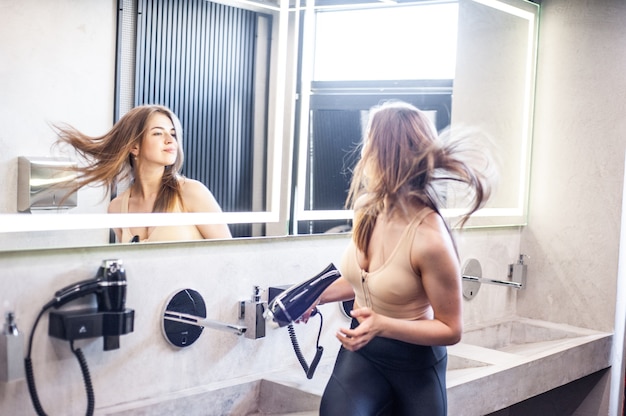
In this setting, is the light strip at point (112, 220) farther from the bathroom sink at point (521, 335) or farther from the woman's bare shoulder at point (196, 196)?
the bathroom sink at point (521, 335)

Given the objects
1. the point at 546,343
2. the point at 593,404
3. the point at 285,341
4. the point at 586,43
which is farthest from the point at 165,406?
the point at 586,43

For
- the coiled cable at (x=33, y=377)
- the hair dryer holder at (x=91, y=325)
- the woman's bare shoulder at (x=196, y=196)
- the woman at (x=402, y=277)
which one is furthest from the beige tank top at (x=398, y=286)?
the coiled cable at (x=33, y=377)

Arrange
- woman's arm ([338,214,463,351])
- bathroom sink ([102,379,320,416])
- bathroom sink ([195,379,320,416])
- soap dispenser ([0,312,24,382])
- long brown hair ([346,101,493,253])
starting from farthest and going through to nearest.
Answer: bathroom sink ([195,379,320,416]) < bathroom sink ([102,379,320,416]) < long brown hair ([346,101,493,253]) < woman's arm ([338,214,463,351]) < soap dispenser ([0,312,24,382])

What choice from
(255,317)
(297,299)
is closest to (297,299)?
(297,299)

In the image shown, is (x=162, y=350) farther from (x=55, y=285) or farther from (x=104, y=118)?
(x=104, y=118)

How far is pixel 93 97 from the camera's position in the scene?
1.81 meters

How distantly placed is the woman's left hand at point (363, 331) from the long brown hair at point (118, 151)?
60 centimetres

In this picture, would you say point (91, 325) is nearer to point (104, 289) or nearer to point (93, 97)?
point (104, 289)

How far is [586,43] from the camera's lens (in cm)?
306

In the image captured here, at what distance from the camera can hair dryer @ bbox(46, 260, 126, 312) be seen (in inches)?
68.8

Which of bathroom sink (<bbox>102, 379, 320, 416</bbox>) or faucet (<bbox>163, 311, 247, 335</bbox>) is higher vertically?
faucet (<bbox>163, 311, 247, 335</bbox>)

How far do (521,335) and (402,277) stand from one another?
1.59 metres

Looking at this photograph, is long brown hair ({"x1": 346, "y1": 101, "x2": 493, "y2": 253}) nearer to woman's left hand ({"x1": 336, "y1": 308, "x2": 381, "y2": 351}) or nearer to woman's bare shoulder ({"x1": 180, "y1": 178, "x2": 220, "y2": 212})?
woman's left hand ({"x1": 336, "y1": 308, "x2": 381, "y2": 351})

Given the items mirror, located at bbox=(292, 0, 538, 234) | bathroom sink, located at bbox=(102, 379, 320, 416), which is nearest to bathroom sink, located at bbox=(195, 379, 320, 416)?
bathroom sink, located at bbox=(102, 379, 320, 416)
